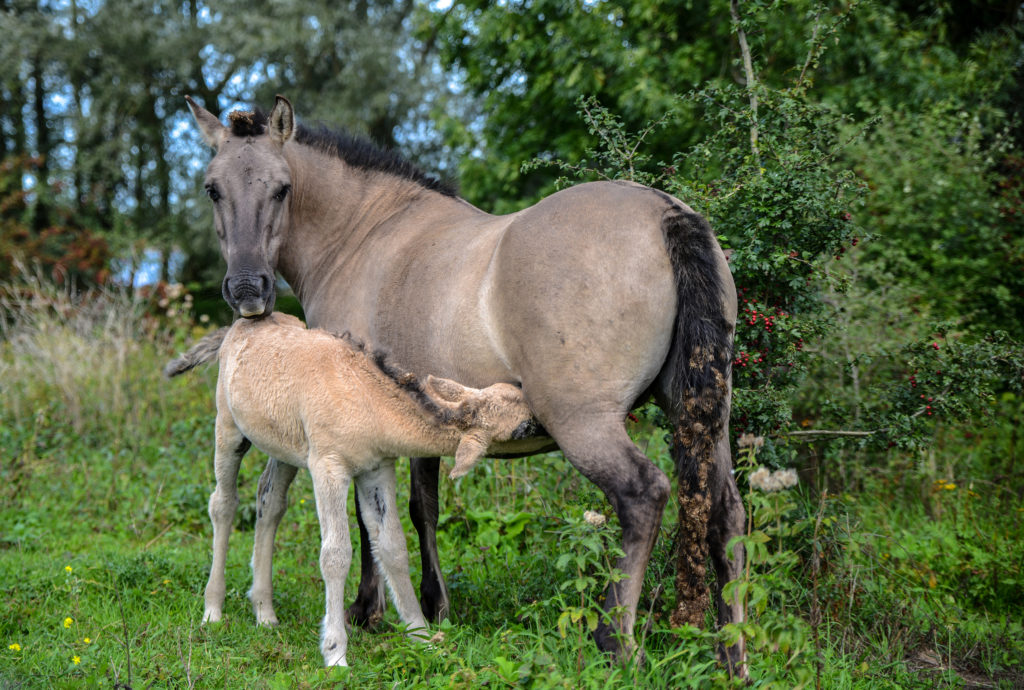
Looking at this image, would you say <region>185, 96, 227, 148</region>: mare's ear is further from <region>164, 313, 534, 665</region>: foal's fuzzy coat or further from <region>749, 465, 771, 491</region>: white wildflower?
<region>749, 465, 771, 491</region>: white wildflower

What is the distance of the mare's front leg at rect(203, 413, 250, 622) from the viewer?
4.66 metres

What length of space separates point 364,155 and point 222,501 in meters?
2.38

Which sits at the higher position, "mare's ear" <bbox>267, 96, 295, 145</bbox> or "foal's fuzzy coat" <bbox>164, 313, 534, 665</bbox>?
"mare's ear" <bbox>267, 96, 295, 145</bbox>

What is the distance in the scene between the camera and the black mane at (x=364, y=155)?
17.5ft

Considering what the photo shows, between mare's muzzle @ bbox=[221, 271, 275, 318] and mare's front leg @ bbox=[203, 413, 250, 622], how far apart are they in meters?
0.64

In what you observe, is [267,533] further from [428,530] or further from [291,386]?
[291,386]

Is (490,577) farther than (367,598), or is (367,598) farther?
(490,577)

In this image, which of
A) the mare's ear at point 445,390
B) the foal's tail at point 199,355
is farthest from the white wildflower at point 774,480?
the foal's tail at point 199,355

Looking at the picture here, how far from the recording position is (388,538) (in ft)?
13.4

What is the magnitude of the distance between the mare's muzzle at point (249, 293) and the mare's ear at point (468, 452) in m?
1.56

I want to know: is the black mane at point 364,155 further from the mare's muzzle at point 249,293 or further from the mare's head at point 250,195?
the mare's muzzle at point 249,293

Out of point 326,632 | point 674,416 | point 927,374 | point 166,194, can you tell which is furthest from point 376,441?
point 166,194

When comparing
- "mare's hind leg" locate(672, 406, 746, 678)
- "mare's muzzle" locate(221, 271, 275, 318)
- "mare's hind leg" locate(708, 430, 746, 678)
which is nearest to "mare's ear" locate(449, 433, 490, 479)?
"mare's hind leg" locate(672, 406, 746, 678)

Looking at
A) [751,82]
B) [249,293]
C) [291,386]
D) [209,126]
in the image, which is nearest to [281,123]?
[209,126]
